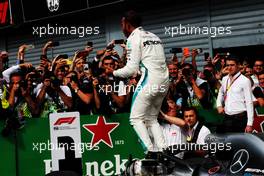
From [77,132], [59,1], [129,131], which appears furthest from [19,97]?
[59,1]

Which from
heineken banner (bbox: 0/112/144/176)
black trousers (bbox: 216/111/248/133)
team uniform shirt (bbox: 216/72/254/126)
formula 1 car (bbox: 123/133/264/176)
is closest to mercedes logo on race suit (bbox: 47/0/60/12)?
heineken banner (bbox: 0/112/144/176)

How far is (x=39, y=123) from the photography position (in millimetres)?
8242

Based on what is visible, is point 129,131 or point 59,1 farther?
point 59,1

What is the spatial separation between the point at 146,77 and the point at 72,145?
6.94 feet

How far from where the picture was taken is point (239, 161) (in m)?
4.48

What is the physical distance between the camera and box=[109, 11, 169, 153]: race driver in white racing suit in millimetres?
6695

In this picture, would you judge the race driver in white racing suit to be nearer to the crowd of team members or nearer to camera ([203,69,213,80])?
the crowd of team members

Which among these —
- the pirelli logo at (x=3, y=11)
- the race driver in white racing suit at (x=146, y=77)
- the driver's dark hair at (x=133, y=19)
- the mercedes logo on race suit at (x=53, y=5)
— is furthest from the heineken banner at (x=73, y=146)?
the pirelli logo at (x=3, y=11)

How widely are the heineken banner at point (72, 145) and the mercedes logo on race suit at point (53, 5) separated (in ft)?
29.2

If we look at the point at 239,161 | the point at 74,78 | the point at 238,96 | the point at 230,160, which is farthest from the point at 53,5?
the point at 239,161

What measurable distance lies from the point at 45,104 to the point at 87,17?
923 centimetres

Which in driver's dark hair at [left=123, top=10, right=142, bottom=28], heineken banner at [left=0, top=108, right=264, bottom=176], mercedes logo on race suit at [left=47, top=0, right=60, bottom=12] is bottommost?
heineken banner at [left=0, top=108, right=264, bottom=176]

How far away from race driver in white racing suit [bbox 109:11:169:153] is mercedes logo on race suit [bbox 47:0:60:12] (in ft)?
33.1

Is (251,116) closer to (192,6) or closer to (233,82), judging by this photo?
(233,82)
